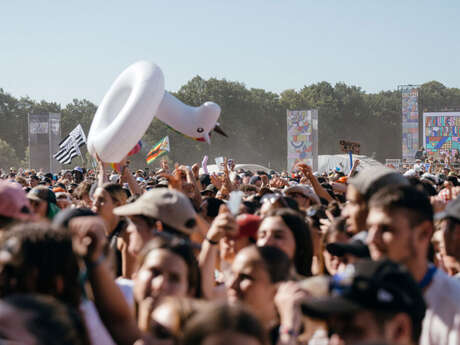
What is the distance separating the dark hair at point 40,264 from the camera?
2.15m

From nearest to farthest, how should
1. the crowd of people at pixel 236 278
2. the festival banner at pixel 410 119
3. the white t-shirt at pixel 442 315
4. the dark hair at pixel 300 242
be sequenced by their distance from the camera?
the crowd of people at pixel 236 278 → the white t-shirt at pixel 442 315 → the dark hair at pixel 300 242 → the festival banner at pixel 410 119

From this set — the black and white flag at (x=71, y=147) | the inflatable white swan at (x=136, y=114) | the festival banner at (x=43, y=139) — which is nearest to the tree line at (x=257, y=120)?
the festival banner at (x=43, y=139)

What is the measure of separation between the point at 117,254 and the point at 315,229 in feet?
5.20

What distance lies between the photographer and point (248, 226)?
4266 mm

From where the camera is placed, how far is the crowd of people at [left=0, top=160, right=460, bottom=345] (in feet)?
6.28

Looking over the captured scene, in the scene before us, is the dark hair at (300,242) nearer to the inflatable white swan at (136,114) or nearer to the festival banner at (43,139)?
the inflatable white swan at (136,114)

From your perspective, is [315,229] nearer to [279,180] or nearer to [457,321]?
[457,321]

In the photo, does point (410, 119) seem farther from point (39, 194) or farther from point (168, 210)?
point (168, 210)

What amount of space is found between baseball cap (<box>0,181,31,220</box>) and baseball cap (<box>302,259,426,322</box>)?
1.91m

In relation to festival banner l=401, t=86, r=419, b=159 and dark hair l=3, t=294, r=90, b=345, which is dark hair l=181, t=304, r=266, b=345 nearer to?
dark hair l=3, t=294, r=90, b=345

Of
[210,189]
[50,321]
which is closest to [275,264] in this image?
[50,321]

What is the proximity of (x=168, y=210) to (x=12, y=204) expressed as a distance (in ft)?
2.88

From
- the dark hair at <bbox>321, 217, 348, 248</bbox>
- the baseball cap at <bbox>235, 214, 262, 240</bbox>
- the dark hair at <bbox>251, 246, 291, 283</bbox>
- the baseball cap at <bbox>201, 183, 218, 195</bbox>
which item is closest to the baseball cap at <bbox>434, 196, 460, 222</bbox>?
the dark hair at <bbox>321, 217, 348, 248</bbox>

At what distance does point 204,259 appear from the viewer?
383cm
